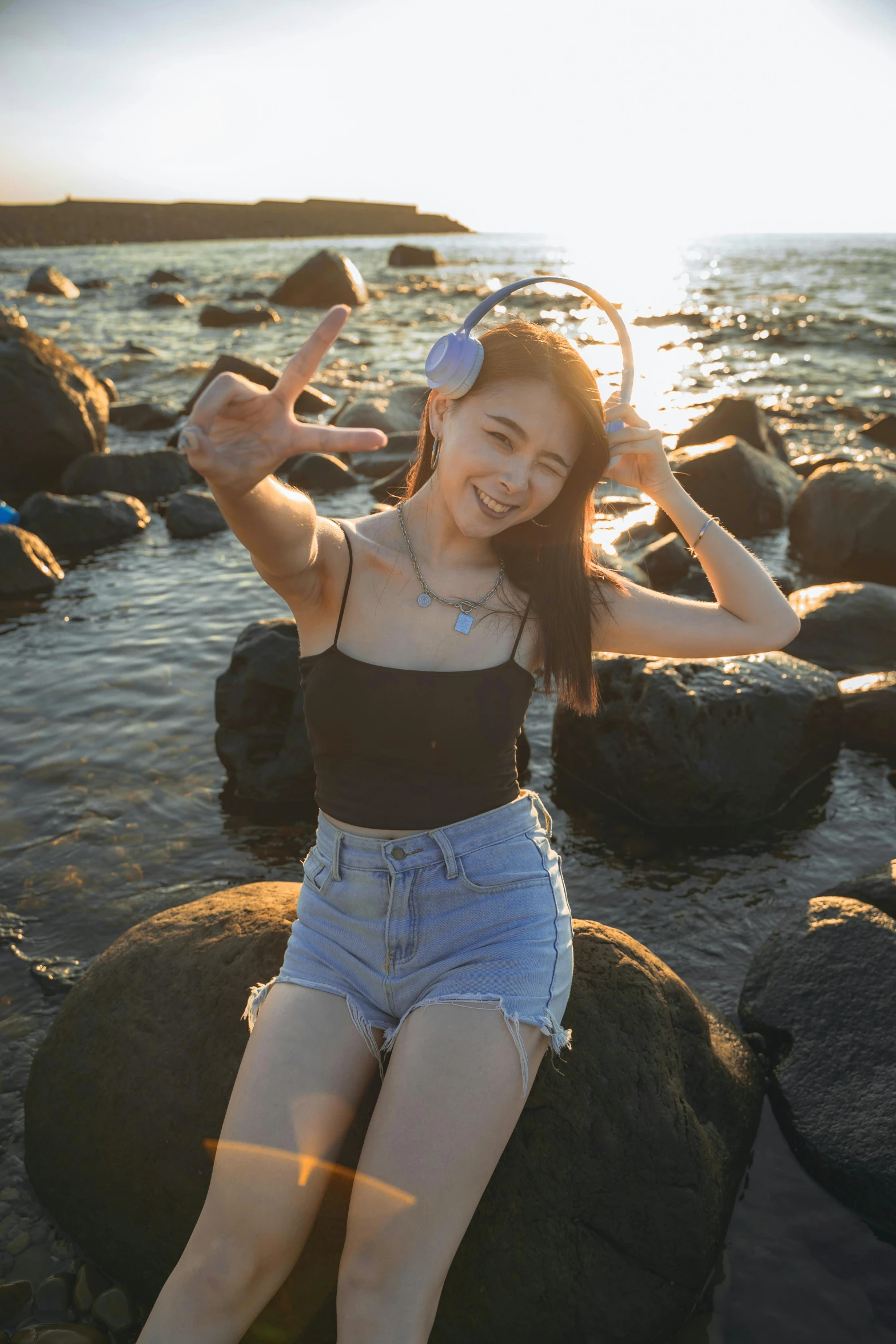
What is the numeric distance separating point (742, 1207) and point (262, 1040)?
1.89m

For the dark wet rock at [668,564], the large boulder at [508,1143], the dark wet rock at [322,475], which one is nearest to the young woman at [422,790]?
the large boulder at [508,1143]

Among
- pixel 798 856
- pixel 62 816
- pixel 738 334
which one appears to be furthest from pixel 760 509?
pixel 738 334

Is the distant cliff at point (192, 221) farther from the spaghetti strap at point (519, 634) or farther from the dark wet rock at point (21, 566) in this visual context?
the spaghetti strap at point (519, 634)

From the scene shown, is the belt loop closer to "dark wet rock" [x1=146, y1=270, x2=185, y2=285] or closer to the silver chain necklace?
the silver chain necklace

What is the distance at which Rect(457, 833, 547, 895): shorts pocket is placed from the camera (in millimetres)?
2633

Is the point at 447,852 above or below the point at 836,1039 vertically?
above

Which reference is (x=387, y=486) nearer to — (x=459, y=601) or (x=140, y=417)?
(x=140, y=417)

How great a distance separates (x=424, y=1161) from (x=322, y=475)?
11372mm

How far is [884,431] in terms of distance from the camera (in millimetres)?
14219

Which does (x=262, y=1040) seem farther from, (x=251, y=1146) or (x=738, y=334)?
(x=738, y=334)

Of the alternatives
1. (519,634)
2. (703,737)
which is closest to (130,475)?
(703,737)

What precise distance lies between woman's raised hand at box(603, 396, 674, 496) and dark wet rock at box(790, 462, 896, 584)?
7.06 meters

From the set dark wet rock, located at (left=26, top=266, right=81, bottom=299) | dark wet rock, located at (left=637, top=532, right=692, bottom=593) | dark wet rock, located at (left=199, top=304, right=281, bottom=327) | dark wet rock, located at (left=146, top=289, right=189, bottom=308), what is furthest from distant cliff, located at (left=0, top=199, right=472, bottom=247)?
dark wet rock, located at (left=637, top=532, right=692, bottom=593)

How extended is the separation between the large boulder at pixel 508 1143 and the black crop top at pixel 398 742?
2.47 feet
